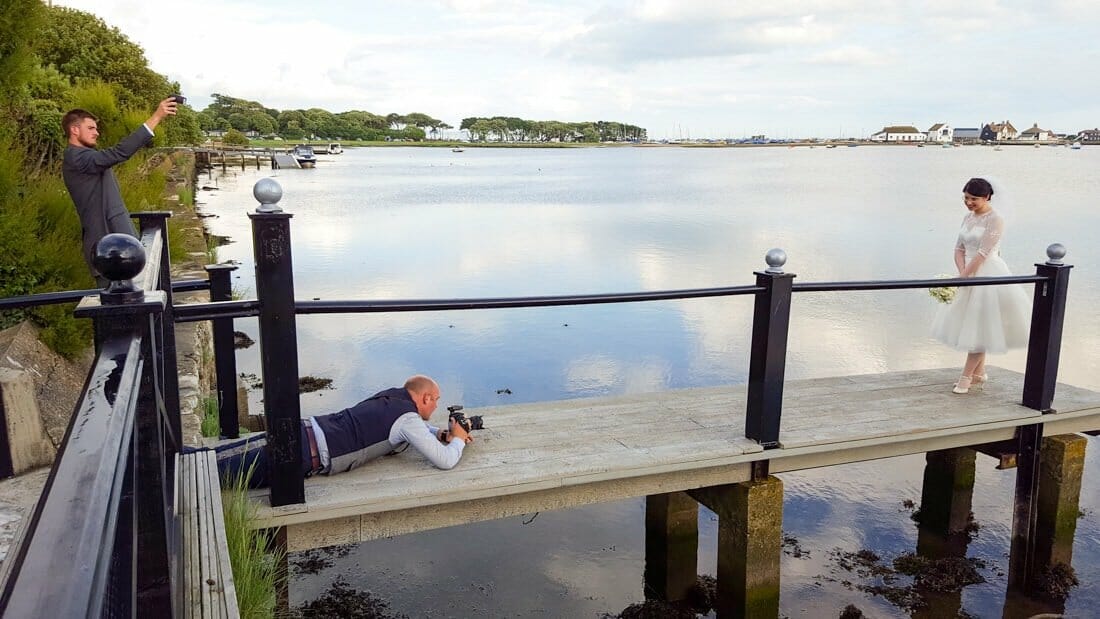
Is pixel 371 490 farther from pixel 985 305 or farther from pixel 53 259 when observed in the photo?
pixel 985 305

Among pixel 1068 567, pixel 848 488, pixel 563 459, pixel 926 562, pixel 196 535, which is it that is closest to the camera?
pixel 196 535

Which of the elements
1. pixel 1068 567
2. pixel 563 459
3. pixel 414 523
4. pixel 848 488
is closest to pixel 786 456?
pixel 563 459

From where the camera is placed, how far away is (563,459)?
14.0ft

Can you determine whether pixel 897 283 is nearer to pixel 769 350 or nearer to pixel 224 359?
pixel 769 350

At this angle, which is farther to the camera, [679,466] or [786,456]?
[786,456]

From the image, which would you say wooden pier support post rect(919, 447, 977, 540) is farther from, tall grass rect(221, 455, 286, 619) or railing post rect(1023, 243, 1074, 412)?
tall grass rect(221, 455, 286, 619)

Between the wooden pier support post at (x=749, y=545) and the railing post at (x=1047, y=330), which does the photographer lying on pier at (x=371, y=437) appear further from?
the railing post at (x=1047, y=330)

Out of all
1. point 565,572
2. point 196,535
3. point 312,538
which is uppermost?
point 196,535

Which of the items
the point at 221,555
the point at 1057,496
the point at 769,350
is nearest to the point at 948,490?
the point at 1057,496

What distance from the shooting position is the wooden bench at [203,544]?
6.95ft

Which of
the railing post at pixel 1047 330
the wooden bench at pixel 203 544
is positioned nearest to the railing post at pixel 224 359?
the wooden bench at pixel 203 544

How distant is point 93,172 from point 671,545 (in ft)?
15.0

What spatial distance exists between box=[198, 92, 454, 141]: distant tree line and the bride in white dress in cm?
11977

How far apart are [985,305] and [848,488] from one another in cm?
257
